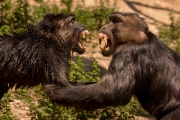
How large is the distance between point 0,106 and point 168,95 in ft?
8.04

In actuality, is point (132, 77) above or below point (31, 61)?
below

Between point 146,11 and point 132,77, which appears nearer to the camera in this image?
point 132,77

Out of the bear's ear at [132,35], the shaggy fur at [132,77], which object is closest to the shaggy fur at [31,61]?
the shaggy fur at [132,77]

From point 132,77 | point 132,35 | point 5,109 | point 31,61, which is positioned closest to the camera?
point 132,77

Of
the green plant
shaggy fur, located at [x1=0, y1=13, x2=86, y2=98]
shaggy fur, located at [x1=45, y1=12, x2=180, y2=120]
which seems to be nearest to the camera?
shaggy fur, located at [x1=45, y1=12, x2=180, y2=120]

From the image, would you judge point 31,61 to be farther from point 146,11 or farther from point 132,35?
point 146,11

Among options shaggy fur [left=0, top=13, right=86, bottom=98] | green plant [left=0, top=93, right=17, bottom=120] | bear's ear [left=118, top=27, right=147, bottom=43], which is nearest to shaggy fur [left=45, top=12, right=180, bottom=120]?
bear's ear [left=118, top=27, right=147, bottom=43]

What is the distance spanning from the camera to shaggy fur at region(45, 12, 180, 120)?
22.4ft

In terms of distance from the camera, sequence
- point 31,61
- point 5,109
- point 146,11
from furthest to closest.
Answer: point 146,11 < point 5,109 < point 31,61

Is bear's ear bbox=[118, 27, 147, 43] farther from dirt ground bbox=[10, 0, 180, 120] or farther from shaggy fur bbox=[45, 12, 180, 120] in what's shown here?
dirt ground bbox=[10, 0, 180, 120]

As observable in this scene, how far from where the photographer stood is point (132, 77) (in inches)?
271

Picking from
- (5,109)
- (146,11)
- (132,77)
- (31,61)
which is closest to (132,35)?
(132,77)

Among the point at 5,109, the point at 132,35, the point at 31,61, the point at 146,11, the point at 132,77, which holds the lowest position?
the point at 5,109

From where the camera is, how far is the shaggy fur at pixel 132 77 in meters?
6.84
